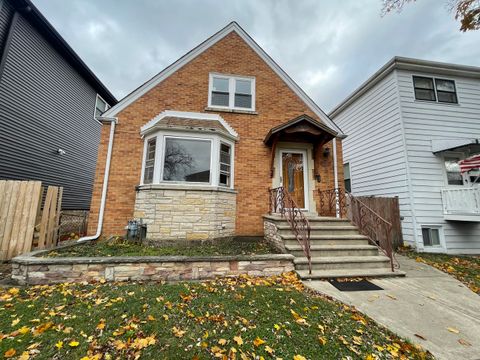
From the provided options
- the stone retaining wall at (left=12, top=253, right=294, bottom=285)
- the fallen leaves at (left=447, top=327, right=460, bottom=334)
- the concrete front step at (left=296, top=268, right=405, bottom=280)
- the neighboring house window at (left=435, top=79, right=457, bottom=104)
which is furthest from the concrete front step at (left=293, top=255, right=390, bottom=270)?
the neighboring house window at (left=435, top=79, right=457, bottom=104)

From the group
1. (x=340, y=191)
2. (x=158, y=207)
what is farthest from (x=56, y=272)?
(x=340, y=191)

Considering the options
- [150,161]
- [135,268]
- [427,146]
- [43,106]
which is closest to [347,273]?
[135,268]

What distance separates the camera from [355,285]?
4250 mm

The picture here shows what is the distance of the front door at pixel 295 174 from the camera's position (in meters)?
7.88

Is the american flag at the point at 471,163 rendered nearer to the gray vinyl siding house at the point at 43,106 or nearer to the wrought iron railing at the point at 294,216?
the wrought iron railing at the point at 294,216

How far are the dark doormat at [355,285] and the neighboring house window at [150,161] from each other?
232 inches

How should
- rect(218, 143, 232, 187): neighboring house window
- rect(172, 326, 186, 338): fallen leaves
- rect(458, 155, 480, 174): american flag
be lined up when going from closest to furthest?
rect(172, 326, 186, 338): fallen leaves
rect(458, 155, 480, 174): american flag
rect(218, 143, 232, 187): neighboring house window

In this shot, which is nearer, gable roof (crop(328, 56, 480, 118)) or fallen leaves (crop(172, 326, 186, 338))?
fallen leaves (crop(172, 326, 186, 338))

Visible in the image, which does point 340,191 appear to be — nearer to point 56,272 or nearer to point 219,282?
point 219,282

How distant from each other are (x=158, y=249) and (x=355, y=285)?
4766 mm

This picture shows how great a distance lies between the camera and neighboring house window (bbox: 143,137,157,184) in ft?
22.9

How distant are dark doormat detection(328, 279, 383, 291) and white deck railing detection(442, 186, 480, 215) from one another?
20.7ft

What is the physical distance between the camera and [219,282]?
13.8 feet

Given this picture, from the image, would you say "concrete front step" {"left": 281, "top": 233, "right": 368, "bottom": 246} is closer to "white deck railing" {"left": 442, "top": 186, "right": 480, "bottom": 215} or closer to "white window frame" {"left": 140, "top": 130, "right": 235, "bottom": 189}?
"white window frame" {"left": 140, "top": 130, "right": 235, "bottom": 189}
